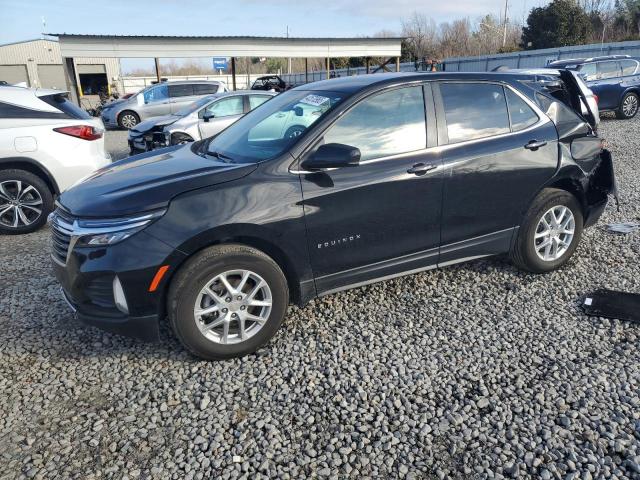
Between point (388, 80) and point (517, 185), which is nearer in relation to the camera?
point (388, 80)

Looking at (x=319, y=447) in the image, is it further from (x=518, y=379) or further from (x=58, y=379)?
(x=58, y=379)

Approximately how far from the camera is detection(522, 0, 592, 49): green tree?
116 ft

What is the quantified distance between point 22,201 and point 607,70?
1587 cm

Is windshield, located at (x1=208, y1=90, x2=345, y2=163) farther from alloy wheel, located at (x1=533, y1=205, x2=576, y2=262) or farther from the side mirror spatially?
alloy wheel, located at (x1=533, y1=205, x2=576, y2=262)

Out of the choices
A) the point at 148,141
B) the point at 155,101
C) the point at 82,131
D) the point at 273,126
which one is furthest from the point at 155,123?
the point at 155,101

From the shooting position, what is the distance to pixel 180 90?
17.8 m

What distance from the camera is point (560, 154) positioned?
4238 mm

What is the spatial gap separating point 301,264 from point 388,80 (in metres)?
1.54

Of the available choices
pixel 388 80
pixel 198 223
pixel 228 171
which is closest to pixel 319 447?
pixel 198 223

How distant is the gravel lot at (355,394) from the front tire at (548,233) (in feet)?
0.80

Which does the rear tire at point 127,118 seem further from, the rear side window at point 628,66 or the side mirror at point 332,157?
the side mirror at point 332,157

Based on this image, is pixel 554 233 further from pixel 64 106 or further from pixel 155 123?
pixel 155 123

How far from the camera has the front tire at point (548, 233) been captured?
13.9 feet

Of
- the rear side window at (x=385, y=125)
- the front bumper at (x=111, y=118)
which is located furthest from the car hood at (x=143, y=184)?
the front bumper at (x=111, y=118)
